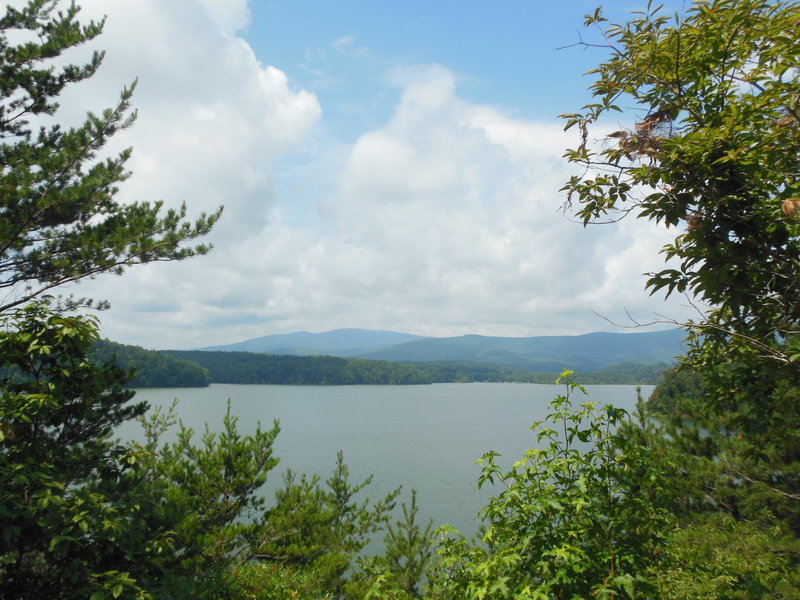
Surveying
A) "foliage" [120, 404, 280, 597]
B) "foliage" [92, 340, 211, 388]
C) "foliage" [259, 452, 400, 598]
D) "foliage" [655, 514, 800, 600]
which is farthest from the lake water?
"foliage" [92, 340, 211, 388]

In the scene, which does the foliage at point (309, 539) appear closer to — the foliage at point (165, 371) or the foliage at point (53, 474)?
the foliage at point (53, 474)

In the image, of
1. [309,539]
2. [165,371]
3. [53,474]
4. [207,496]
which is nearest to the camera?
[53,474]

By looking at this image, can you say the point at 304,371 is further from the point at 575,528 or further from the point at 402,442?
the point at 575,528

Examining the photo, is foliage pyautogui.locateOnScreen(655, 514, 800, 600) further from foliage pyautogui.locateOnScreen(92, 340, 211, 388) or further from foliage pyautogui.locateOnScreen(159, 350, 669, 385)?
foliage pyautogui.locateOnScreen(159, 350, 669, 385)

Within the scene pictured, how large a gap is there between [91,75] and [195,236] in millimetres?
3633

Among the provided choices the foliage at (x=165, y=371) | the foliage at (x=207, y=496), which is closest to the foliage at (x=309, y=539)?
the foliage at (x=207, y=496)

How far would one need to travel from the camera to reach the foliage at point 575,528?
80.9 inches

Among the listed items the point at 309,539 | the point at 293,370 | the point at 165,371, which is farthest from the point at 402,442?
the point at 293,370

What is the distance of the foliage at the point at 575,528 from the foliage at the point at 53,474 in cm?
234

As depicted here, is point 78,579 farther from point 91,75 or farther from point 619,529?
point 91,75

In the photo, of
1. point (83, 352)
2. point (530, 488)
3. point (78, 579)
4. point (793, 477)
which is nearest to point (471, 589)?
point (530, 488)

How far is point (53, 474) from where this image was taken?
10.9 ft

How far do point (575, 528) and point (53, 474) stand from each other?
11.6 feet

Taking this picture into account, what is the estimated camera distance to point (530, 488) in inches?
93.3
